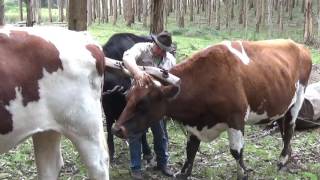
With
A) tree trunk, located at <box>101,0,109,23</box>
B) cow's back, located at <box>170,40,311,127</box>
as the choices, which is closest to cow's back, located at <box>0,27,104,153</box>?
cow's back, located at <box>170,40,311,127</box>

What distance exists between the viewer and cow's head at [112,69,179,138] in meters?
5.55

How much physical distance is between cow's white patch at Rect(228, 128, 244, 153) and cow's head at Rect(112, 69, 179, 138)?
0.88 metres

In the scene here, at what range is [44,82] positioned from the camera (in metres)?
4.19

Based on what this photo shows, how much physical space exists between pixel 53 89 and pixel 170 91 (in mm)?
1804

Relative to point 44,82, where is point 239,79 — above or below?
below

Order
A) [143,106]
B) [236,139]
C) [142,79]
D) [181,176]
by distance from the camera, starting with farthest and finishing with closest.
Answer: [181,176]
[236,139]
[143,106]
[142,79]

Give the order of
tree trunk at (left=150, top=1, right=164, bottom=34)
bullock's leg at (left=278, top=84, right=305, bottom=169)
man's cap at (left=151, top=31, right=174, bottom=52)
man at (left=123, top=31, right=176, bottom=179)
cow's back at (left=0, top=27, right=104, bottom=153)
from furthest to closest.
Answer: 1. tree trunk at (left=150, top=1, right=164, bottom=34)
2. bullock's leg at (left=278, top=84, right=305, bottom=169)
3. man's cap at (left=151, top=31, right=174, bottom=52)
4. man at (left=123, top=31, right=176, bottom=179)
5. cow's back at (left=0, top=27, right=104, bottom=153)

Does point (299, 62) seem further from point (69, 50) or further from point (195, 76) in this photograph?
point (69, 50)

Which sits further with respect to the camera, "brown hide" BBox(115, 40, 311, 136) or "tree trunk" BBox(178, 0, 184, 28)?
"tree trunk" BBox(178, 0, 184, 28)

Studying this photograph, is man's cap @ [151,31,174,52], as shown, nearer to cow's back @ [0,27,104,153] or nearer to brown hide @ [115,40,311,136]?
brown hide @ [115,40,311,136]

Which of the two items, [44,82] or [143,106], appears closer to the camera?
[44,82]

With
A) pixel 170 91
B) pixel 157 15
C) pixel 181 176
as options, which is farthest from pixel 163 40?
pixel 157 15

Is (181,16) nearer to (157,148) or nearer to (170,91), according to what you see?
(157,148)

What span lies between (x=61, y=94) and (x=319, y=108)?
20.8 feet
